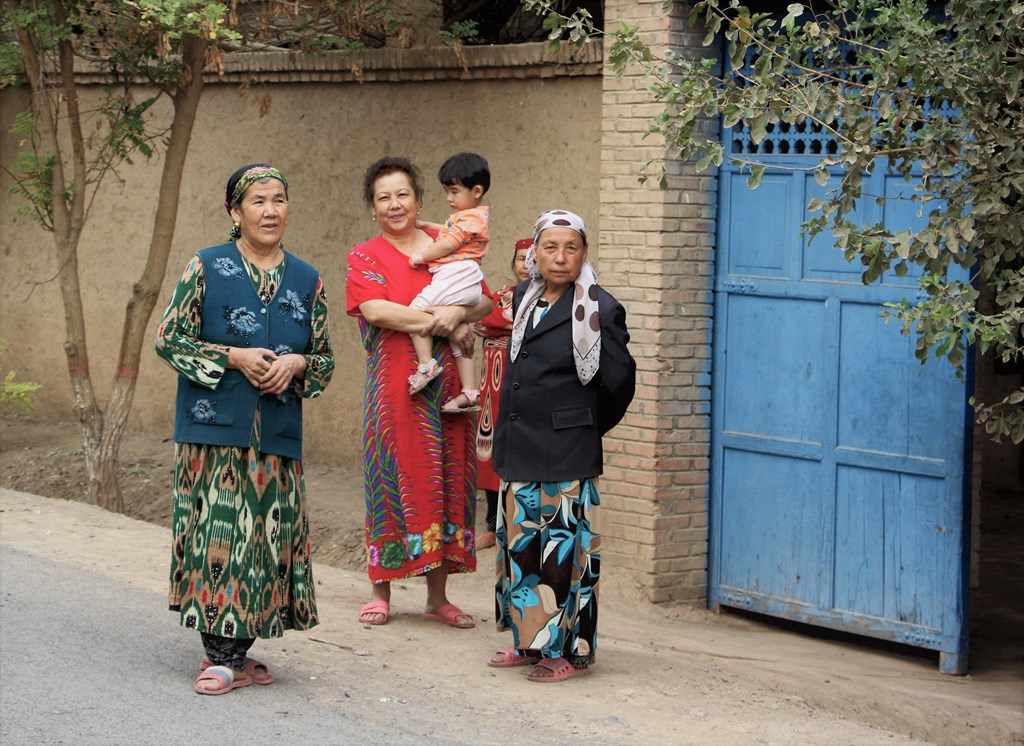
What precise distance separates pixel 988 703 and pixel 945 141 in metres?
2.77

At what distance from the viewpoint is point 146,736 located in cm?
509

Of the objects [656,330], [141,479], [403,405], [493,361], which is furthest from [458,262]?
[141,479]

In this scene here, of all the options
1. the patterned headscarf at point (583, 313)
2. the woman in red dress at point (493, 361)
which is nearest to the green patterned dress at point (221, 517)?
the patterned headscarf at point (583, 313)

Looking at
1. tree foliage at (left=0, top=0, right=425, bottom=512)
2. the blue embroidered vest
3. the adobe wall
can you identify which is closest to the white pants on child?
the blue embroidered vest

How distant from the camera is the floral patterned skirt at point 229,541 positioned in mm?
5414

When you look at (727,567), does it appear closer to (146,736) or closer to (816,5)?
(816,5)

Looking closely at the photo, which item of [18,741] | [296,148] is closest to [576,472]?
[18,741]

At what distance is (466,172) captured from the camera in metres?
6.69

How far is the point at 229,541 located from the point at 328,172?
18.6 feet

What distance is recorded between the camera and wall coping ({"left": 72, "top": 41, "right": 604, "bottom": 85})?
884 cm

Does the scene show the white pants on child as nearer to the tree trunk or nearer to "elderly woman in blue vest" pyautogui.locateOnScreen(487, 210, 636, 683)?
"elderly woman in blue vest" pyautogui.locateOnScreen(487, 210, 636, 683)

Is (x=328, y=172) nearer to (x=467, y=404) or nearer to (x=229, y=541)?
(x=467, y=404)

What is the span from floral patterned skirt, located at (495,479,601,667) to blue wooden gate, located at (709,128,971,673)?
1876mm

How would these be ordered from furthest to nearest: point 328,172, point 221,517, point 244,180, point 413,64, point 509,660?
point 328,172 → point 413,64 → point 509,660 → point 244,180 → point 221,517
